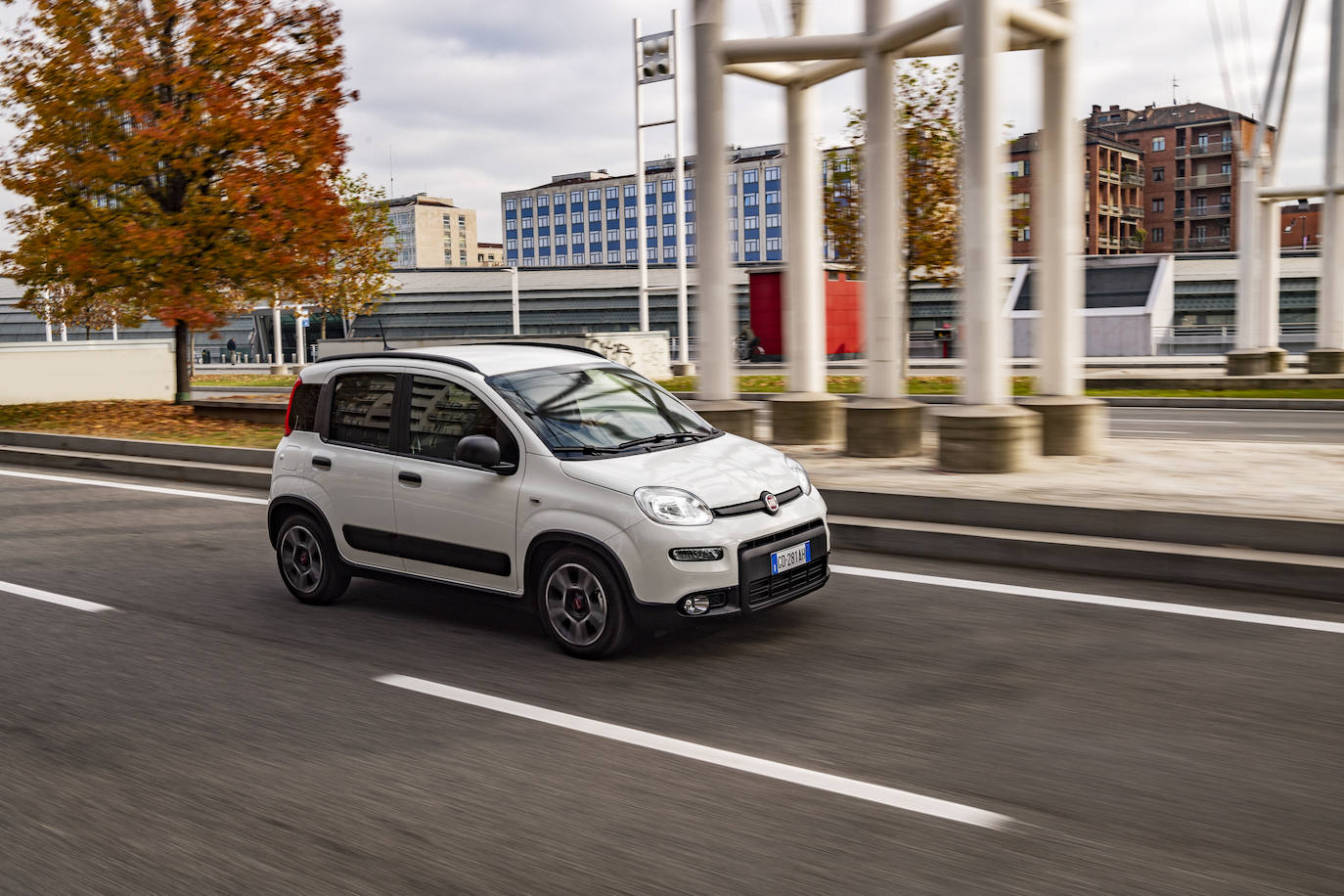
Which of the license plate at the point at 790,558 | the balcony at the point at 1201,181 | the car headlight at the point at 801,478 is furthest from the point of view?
the balcony at the point at 1201,181

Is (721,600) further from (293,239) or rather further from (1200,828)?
(293,239)

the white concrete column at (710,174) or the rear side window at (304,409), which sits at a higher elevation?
the white concrete column at (710,174)

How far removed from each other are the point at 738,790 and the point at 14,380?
25174 mm

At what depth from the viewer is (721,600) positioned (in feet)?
19.8

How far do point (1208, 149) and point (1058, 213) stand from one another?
105708mm

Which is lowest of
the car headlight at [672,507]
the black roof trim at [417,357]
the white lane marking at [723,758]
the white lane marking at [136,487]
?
the white lane marking at [723,758]

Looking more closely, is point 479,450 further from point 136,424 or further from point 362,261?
point 362,261

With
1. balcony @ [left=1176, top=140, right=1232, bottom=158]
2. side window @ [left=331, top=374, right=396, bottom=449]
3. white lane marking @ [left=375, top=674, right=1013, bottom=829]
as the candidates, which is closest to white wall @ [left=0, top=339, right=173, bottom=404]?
Result: side window @ [left=331, top=374, right=396, bottom=449]

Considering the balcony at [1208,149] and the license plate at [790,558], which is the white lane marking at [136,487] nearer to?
the license plate at [790,558]

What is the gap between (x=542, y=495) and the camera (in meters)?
6.32

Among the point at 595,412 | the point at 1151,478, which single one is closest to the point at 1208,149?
the point at 1151,478

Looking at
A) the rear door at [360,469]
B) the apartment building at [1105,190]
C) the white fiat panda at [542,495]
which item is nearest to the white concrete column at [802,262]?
the white fiat panda at [542,495]

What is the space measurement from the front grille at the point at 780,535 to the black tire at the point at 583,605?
2.20ft

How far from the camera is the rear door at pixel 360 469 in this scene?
7.14 meters
